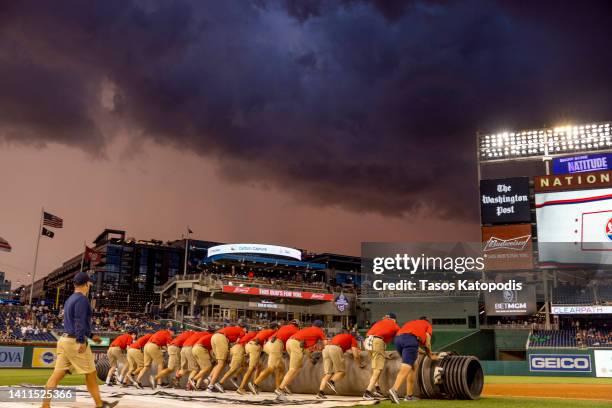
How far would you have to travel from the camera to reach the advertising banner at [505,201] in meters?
47.3

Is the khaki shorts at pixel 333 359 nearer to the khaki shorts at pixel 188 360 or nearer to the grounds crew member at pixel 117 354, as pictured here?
the khaki shorts at pixel 188 360

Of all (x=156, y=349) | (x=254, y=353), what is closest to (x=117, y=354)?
(x=156, y=349)

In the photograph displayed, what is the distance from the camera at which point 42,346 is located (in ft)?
113

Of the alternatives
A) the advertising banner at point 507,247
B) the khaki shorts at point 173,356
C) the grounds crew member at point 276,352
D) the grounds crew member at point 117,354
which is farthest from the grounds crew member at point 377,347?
the advertising banner at point 507,247

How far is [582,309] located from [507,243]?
735cm

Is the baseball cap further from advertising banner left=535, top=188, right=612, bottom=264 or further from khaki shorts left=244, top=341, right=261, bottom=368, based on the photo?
advertising banner left=535, top=188, right=612, bottom=264

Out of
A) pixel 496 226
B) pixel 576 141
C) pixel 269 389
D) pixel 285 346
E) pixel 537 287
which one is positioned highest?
pixel 576 141

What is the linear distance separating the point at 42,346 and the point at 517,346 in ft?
→ 115

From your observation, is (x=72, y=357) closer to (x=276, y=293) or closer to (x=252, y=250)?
(x=276, y=293)

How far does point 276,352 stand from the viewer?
14.4 m

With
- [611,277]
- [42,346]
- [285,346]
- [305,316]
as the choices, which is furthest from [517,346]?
[285,346]

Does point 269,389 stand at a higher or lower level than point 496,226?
lower

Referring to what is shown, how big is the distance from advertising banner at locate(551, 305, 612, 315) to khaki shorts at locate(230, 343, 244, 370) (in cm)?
3750

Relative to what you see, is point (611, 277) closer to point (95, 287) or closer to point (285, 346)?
point (285, 346)
